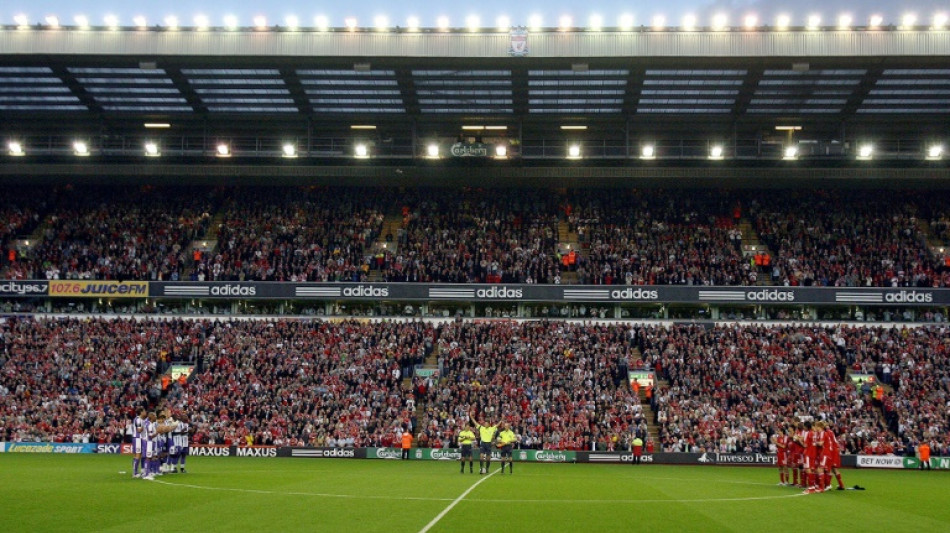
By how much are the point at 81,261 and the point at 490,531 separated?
5335cm

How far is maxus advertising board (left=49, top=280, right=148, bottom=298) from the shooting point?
5962 cm

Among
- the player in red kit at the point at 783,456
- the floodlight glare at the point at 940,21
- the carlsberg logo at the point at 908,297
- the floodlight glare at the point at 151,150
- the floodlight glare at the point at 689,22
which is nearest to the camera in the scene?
the player in red kit at the point at 783,456

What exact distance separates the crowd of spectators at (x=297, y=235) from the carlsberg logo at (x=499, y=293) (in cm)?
778

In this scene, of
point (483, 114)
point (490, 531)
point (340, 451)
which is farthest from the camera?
point (483, 114)

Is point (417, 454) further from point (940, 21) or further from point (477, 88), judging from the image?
point (940, 21)

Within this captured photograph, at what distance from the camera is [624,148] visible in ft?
202

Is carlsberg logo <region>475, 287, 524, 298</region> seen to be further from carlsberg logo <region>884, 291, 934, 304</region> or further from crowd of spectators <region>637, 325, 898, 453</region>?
carlsberg logo <region>884, 291, 934, 304</region>

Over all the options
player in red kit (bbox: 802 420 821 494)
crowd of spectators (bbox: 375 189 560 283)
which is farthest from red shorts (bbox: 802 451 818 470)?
crowd of spectators (bbox: 375 189 560 283)

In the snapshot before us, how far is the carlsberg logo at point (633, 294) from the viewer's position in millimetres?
58844

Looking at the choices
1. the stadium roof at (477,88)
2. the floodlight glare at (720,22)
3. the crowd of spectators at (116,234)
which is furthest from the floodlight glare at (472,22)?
the crowd of spectators at (116,234)

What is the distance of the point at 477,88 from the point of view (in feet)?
185

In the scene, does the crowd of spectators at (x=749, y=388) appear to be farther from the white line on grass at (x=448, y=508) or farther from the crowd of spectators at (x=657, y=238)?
the white line on grass at (x=448, y=508)

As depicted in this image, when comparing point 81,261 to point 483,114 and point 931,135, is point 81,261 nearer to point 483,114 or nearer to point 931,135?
point 483,114

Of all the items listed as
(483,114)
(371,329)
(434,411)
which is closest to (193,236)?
(371,329)
